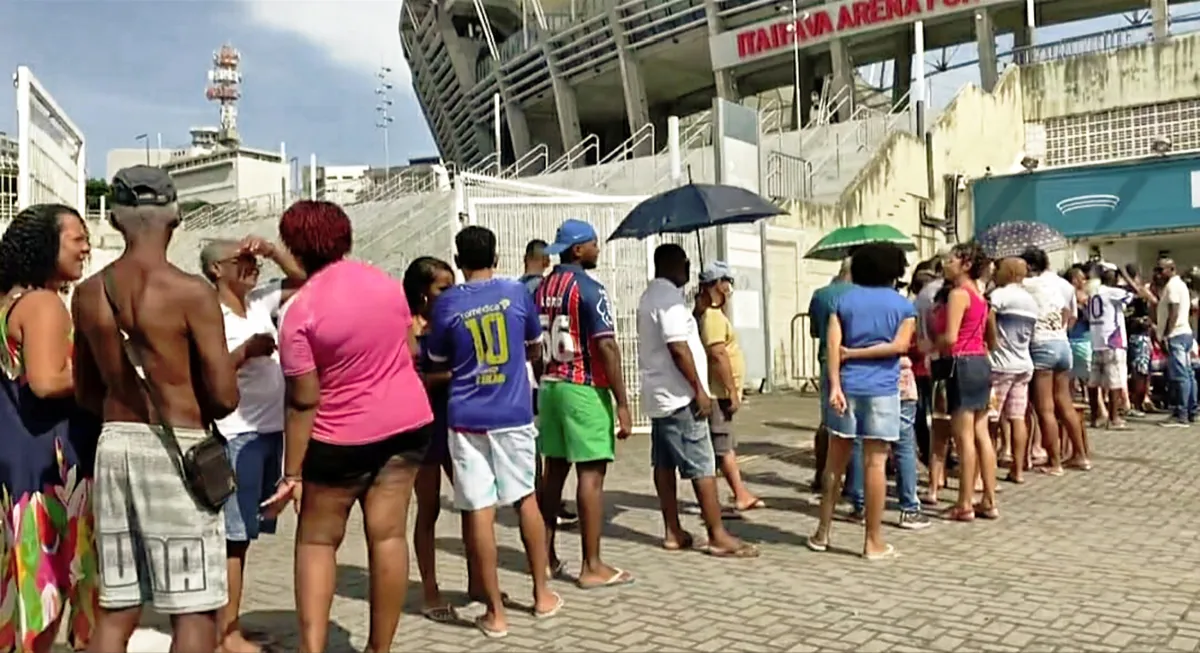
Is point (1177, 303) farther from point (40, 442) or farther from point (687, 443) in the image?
point (40, 442)

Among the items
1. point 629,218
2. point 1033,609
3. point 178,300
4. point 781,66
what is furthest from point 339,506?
point 781,66

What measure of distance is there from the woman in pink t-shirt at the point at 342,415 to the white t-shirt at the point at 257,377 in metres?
0.57

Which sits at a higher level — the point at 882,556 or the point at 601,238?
the point at 601,238

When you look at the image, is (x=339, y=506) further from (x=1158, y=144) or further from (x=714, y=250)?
(x=1158, y=144)

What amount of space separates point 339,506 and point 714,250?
1030cm

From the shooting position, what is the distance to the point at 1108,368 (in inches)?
448

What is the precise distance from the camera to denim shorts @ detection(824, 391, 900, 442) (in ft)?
19.8

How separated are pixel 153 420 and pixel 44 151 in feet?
15.4

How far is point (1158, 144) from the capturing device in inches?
822

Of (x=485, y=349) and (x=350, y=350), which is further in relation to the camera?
(x=485, y=349)

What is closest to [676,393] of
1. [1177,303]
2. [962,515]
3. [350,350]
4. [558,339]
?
[558,339]

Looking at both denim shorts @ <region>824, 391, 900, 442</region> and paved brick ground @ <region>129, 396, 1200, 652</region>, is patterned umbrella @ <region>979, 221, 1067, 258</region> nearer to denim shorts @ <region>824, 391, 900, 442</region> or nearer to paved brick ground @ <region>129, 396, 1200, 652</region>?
paved brick ground @ <region>129, 396, 1200, 652</region>

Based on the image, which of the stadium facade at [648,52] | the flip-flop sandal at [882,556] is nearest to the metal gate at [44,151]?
the flip-flop sandal at [882,556]

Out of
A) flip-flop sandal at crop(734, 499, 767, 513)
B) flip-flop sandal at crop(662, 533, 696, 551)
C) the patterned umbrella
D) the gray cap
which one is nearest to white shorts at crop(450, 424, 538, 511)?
flip-flop sandal at crop(662, 533, 696, 551)
